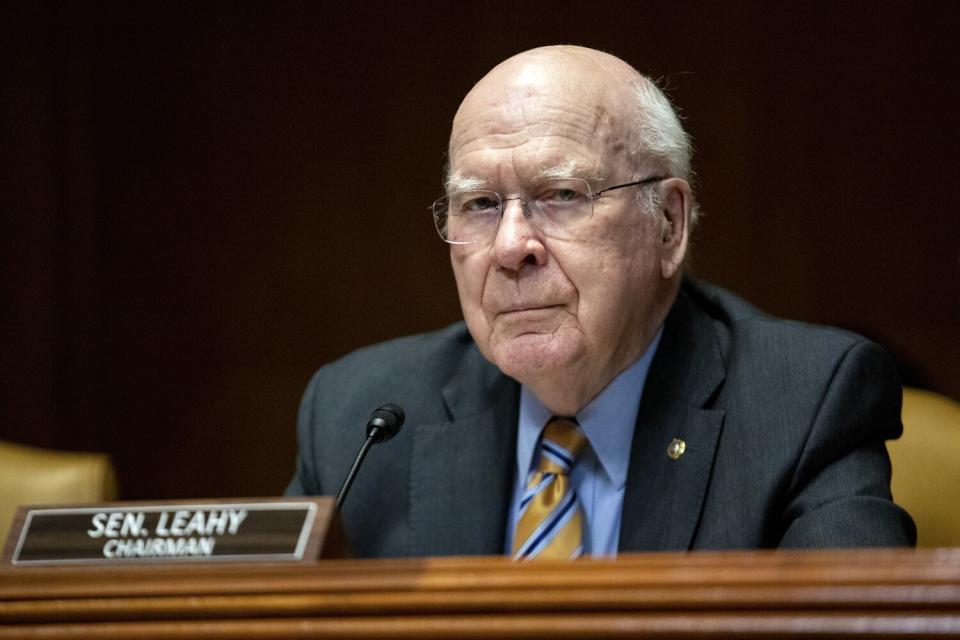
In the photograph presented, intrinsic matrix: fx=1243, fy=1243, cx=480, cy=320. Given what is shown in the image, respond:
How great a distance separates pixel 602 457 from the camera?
2.00 m

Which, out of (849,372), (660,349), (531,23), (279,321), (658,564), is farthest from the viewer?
(279,321)

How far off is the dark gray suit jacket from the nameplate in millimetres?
547

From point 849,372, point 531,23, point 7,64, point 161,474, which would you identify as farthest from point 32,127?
point 849,372

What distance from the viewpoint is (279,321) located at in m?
3.72

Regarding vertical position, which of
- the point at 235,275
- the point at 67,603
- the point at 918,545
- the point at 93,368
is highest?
the point at 67,603

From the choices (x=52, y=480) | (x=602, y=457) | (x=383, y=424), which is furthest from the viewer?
(x=52, y=480)

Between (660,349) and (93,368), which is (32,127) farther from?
(660,349)

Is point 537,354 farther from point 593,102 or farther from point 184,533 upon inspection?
point 184,533

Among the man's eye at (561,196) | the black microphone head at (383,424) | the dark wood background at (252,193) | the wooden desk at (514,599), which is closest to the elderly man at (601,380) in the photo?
the man's eye at (561,196)

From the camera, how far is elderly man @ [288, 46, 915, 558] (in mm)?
1882

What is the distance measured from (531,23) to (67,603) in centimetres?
265

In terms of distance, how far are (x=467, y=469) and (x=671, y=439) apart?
345 millimetres

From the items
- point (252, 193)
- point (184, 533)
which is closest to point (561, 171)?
point (184, 533)

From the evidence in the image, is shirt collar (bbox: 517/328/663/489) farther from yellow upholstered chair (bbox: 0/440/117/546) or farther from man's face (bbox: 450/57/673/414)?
yellow upholstered chair (bbox: 0/440/117/546)
